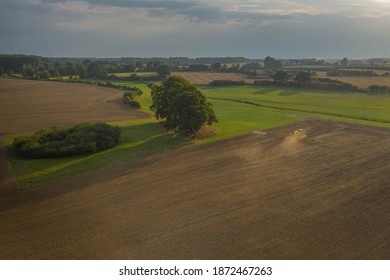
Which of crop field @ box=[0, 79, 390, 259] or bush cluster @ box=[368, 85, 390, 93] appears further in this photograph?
bush cluster @ box=[368, 85, 390, 93]

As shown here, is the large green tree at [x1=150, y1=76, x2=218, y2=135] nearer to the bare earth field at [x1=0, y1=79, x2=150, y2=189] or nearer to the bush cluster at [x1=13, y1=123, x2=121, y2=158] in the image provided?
the bush cluster at [x1=13, y1=123, x2=121, y2=158]

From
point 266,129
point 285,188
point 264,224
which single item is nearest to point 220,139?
point 266,129

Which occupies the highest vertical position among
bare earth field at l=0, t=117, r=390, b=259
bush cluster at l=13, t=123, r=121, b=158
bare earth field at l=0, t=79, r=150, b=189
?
bare earth field at l=0, t=79, r=150, b=189

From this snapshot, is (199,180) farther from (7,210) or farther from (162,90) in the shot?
(162,90)

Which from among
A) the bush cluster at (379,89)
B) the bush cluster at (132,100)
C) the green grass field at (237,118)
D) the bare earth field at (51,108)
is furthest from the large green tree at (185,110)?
the bush cluster at (379,89)

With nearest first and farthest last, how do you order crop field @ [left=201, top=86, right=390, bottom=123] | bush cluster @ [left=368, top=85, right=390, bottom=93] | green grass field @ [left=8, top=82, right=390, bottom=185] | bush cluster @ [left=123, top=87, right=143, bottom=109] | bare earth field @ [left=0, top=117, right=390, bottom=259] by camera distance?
bare earth field @ [left=0, top=117, right=390, bottom=259], green grass field @ [left=8, top=82, right=390, bottom=185], crop field @ [left=201, top=86, right=390, bottom=123], bush cluster @ [left=123, top=87, right=143, bottom=109], bush cluster @ [left=368, top=85, right=390, bottom=93]

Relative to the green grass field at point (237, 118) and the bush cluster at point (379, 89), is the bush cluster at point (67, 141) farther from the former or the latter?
the bush cluster at point (379, 89)

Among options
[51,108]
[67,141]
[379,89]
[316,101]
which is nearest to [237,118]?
[67,141]

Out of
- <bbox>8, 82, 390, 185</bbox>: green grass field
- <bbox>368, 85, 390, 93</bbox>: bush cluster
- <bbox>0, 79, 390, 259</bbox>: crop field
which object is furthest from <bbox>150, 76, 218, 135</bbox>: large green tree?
<bbox>368, 85, 390, 93</bbox>: bush cluster
